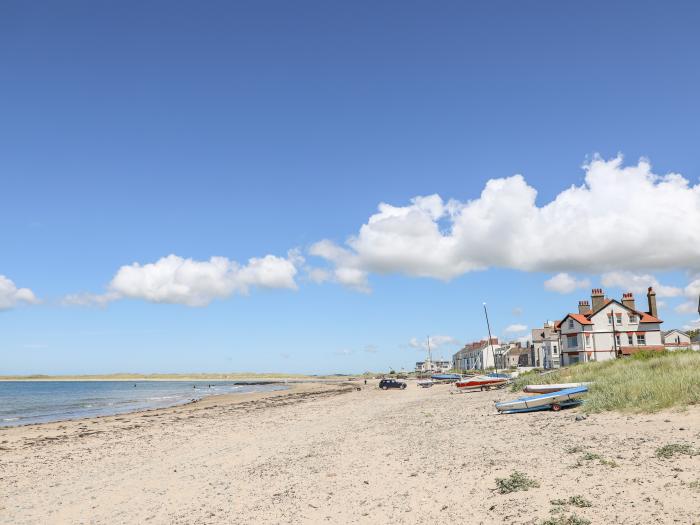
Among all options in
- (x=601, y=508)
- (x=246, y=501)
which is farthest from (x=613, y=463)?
(x=246, y=501)

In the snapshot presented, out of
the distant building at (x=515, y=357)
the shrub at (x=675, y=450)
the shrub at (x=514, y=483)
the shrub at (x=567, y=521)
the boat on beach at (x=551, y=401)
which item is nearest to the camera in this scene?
the shrub at (x=567, y=521)

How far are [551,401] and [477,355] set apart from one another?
5584 inches

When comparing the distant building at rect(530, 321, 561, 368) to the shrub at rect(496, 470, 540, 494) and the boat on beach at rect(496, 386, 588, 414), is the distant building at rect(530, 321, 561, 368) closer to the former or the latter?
the boat on beach at rect(496, 386, 588, 414)

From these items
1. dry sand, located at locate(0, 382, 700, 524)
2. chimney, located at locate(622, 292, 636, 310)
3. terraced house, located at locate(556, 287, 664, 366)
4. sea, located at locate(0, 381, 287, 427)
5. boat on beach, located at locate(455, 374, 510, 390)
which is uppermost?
chimney, located at locate(622, 292, 636, 310)

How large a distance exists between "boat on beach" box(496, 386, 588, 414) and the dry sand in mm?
1044

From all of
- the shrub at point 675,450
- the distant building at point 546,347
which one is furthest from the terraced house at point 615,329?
the shrub at point 675,450

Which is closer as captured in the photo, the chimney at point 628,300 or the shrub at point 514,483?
the shrub at point 514,483

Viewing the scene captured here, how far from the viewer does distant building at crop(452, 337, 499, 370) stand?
148 m

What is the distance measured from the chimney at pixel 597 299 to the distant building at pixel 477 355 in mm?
72063

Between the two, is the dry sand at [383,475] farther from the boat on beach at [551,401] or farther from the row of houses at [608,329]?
the row of houses at [608,329]

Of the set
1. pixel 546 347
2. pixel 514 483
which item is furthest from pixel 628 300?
pixel 514 483

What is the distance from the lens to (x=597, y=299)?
68625 millimetres

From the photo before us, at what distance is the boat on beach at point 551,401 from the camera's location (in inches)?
822

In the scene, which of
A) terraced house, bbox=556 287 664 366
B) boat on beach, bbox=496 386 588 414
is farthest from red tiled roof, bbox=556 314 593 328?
boat on beach, bbox=496 386 588 414
